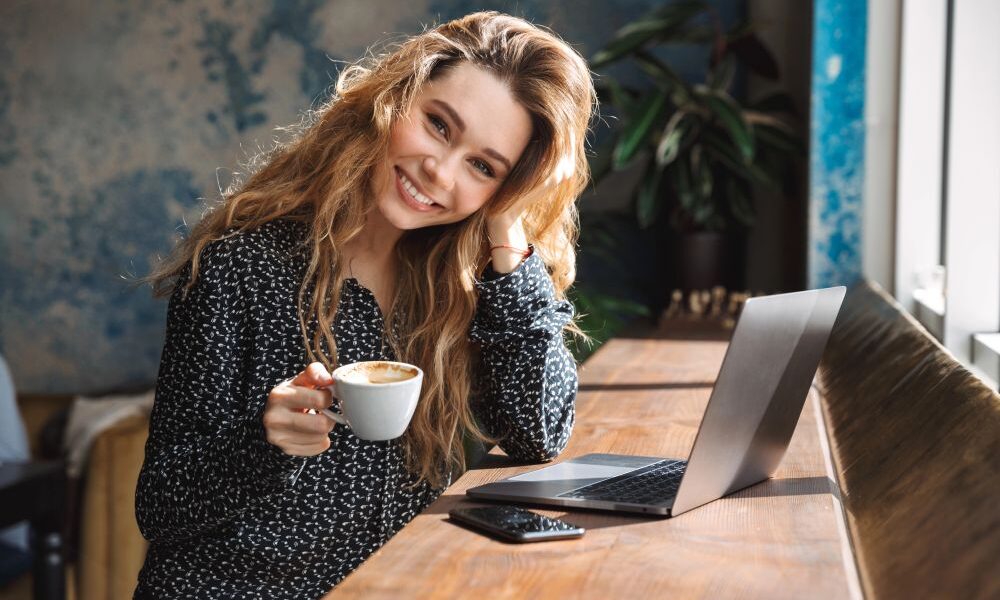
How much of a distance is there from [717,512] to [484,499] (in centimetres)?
27

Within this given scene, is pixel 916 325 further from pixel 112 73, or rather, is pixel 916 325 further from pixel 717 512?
pixel 112 73

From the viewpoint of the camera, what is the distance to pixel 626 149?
2881 millimetres

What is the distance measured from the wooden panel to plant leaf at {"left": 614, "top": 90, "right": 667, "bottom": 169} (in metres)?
1.26

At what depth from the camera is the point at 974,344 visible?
180 cm

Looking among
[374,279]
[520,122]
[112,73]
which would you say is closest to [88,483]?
[112,73]

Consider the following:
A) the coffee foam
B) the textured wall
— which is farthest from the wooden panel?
the textured wall

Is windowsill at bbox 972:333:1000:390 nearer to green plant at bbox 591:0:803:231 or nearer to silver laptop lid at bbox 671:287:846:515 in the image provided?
silver laptop lid at bbox 671:287:846:515

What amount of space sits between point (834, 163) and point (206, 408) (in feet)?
6.86

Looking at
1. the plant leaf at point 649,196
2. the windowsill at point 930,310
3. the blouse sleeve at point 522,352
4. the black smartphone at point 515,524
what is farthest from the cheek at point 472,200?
the plant leaf at point 649,196

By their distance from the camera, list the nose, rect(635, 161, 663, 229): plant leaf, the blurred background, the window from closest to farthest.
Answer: the nose < the window < the blurred background < rect(635, 161, 663, 229): plant leaf

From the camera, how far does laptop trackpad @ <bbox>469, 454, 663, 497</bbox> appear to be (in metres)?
Answer: 1.18

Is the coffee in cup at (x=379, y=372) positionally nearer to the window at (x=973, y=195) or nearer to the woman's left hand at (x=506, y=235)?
the woman's left hand at (x=506, y=235)

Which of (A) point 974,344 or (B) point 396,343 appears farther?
(A) point 974,344

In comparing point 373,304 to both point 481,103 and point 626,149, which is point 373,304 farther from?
point 626,149
